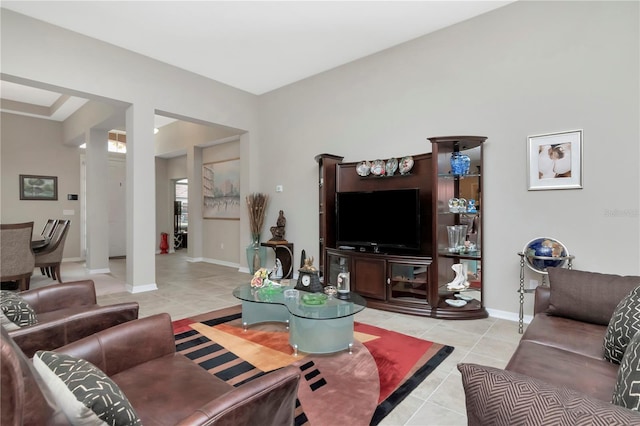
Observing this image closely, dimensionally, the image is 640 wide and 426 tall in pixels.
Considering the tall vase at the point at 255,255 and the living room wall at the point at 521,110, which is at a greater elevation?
the living room wall at the point at 521,110

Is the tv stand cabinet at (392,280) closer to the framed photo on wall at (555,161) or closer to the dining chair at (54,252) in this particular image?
the framed photo on wall at (555,161)

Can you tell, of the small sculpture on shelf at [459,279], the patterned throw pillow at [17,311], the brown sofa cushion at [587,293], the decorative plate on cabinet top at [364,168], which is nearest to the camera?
the patterned throw pillow at [17,311]

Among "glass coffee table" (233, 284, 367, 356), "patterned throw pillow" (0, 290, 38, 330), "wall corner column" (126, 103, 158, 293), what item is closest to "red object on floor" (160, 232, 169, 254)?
"wall corner column" (126, 103, 158, 293)

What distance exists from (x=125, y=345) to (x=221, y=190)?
20.3 ft

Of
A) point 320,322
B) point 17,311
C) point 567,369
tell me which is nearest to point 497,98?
point 567,369

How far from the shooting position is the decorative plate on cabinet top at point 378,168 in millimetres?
4387

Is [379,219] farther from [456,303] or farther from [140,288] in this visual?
[140,288]

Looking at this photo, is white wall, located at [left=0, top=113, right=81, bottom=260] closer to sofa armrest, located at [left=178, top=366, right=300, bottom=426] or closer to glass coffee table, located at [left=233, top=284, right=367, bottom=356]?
glass coffee table, located at [left=233, top=284, right=367, bottom=356]

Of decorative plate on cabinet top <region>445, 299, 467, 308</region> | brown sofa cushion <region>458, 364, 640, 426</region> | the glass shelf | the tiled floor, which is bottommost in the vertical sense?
the tiled floor

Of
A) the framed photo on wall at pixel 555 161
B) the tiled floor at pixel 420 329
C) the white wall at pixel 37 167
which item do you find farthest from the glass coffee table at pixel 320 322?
the white wall at pixel 37 167

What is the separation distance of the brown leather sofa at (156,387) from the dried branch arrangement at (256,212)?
4241 mm

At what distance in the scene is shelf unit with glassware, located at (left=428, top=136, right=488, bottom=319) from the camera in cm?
367

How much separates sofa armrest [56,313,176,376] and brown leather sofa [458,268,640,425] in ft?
4.85

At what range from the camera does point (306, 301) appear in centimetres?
286
